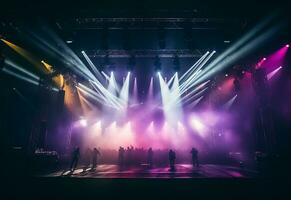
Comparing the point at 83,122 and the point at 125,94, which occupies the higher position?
the point at 125,94

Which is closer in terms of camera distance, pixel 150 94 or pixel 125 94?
pixel 125 94

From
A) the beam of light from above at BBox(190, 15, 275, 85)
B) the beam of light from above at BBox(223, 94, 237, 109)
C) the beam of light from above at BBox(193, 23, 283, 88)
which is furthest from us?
the beam of light from above at BBox(223, 94, 237, 109)

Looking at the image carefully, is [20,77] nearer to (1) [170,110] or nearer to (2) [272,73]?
(1) [170,110]

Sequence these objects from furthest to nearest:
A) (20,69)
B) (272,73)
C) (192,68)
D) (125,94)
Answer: (125,94) → (192,68) → (20,69) → (272,73)

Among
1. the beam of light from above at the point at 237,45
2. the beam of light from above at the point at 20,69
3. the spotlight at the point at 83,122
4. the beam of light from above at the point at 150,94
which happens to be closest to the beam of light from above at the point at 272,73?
the beam of light from above at the point at 237,45

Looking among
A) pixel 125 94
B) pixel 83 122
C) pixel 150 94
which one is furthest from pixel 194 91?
pixel 83 122

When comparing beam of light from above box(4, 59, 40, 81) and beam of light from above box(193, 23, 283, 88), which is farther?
beam of light from above box(4, 59, 40, 81)

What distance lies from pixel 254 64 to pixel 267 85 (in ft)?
5.89

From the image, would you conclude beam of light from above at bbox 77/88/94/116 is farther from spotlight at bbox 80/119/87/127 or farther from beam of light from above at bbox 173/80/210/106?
beam of light from above at bbox 173/80/210/106

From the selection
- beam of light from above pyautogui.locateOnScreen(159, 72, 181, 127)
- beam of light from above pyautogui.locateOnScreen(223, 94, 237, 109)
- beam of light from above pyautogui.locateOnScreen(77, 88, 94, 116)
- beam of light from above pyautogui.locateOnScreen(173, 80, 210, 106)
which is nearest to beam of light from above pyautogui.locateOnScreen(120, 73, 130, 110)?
beam of light from above pyautogui.locateOnScreen(77, 88, 94, 116)

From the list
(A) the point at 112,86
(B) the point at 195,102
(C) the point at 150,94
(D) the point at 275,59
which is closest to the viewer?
(D) the point at 275,59

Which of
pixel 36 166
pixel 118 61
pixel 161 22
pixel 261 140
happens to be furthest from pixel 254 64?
pixel 36 166

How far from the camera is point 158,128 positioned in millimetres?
21969

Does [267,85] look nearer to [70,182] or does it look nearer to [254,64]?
[254,64]
